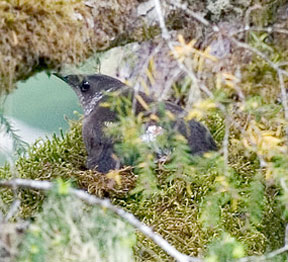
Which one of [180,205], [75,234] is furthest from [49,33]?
[180,205]

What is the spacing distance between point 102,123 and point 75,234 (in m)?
0.71

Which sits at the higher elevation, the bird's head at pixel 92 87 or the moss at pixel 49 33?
the moss at pixel 49 33

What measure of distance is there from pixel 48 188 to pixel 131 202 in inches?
24.6

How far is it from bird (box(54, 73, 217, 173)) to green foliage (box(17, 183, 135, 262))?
59 centimetres

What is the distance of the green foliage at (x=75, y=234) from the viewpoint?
92 cm

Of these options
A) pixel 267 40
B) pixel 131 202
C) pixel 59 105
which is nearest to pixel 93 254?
pixel 131 202

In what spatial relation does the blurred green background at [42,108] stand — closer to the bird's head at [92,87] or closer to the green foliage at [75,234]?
the bird's head at [92,87]

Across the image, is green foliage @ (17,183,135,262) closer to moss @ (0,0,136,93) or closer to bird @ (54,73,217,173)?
moss @ (0,0,136,93)

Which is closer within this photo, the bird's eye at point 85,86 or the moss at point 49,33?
the moss at point 49,33

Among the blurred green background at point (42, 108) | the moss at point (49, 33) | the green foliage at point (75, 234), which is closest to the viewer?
the green foliage at point (75, 234)

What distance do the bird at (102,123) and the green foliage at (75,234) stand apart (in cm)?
59

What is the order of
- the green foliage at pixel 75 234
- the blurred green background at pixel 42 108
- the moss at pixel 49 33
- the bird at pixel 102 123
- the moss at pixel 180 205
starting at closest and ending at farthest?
the green foliage at pixel 75 234, the moss at pixel 49 33, the moss at pixel 180 205, the bird at pixel 102 123, the blurred green background at pixel 42 108

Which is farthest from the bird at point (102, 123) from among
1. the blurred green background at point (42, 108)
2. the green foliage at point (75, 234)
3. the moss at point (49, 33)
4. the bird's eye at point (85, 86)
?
the green foliage at point (75, 234)

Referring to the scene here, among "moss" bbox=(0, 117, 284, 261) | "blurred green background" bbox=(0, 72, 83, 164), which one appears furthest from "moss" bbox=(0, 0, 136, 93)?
"blurred green background" bbox=(0, 72, 83, 164)
